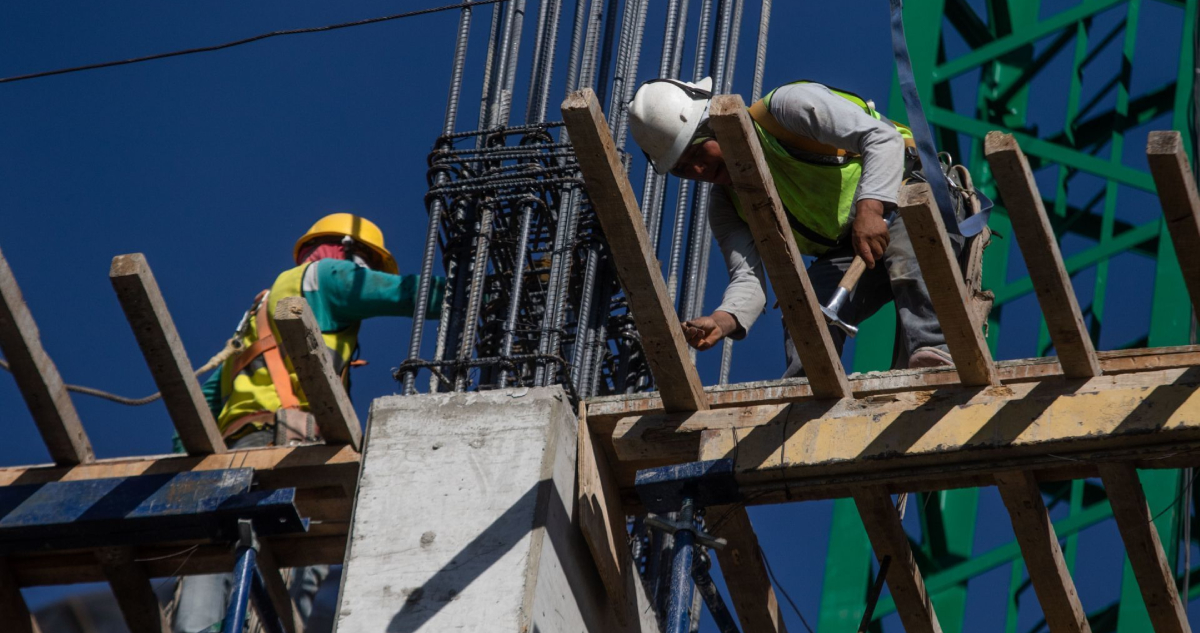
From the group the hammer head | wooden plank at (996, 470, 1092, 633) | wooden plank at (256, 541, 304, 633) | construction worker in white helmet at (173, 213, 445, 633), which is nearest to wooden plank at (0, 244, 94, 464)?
wooden plank at (256, 541, 304, 633)

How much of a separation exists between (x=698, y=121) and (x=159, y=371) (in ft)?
8.10

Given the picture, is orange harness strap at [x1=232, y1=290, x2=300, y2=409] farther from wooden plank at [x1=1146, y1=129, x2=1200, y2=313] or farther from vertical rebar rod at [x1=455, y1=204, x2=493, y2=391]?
wooden plank at [x1=1146, y1=129, x2=1200, y2=313]

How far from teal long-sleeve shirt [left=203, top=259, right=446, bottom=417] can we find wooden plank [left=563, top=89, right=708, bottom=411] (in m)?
4.08

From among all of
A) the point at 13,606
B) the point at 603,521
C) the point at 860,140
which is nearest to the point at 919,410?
the point at 603,521

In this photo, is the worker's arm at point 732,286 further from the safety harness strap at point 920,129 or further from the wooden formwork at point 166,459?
the wooden formwork at point 166,459

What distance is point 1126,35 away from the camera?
14.1 metres

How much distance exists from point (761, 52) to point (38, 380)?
20.2 ft

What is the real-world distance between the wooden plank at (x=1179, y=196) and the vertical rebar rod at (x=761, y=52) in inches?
231

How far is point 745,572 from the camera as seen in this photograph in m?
5.95

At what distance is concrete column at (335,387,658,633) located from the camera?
17.6 feet

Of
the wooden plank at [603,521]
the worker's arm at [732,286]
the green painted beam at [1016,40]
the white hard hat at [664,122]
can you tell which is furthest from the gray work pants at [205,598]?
the green painted beam at [1016,40]

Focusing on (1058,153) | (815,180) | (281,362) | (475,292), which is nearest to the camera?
(815,180)

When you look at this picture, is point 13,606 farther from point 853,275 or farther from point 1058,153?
point 1058,153

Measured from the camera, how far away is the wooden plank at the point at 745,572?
223 inches
